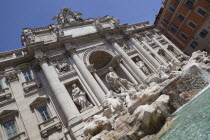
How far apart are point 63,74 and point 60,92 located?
2.40 meters

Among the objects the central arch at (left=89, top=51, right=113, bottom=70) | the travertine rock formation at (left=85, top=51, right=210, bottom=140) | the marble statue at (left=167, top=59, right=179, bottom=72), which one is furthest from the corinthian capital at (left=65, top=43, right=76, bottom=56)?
the marble statue at (left=167, top=59, right=179, bottom=72)

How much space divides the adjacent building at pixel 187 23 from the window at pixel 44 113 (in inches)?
1027

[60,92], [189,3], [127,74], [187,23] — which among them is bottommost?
[127,74]

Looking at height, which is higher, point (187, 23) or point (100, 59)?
point (187, 23)

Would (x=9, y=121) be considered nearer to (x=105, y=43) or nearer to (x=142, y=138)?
(x=142, y=138)

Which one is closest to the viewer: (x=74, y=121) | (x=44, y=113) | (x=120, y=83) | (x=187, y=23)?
(x=74, y=121)

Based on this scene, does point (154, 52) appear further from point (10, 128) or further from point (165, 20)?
point (10, 128)

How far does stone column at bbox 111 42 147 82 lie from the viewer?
61.9 feet

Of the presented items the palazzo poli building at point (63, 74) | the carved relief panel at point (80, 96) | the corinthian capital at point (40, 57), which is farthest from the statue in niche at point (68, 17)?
the carved relief panel at point (80, 96)

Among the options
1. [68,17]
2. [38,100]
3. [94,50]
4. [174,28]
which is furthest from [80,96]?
[174,28]

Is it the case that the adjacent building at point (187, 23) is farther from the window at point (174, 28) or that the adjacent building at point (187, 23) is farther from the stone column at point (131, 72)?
the stone column at point (131, 72)

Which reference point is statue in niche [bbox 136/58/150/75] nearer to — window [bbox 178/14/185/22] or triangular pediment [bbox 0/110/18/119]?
triangular pediment [bbox 0/110/18/119]

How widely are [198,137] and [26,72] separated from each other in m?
15.4

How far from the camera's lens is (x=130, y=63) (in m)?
19.9
